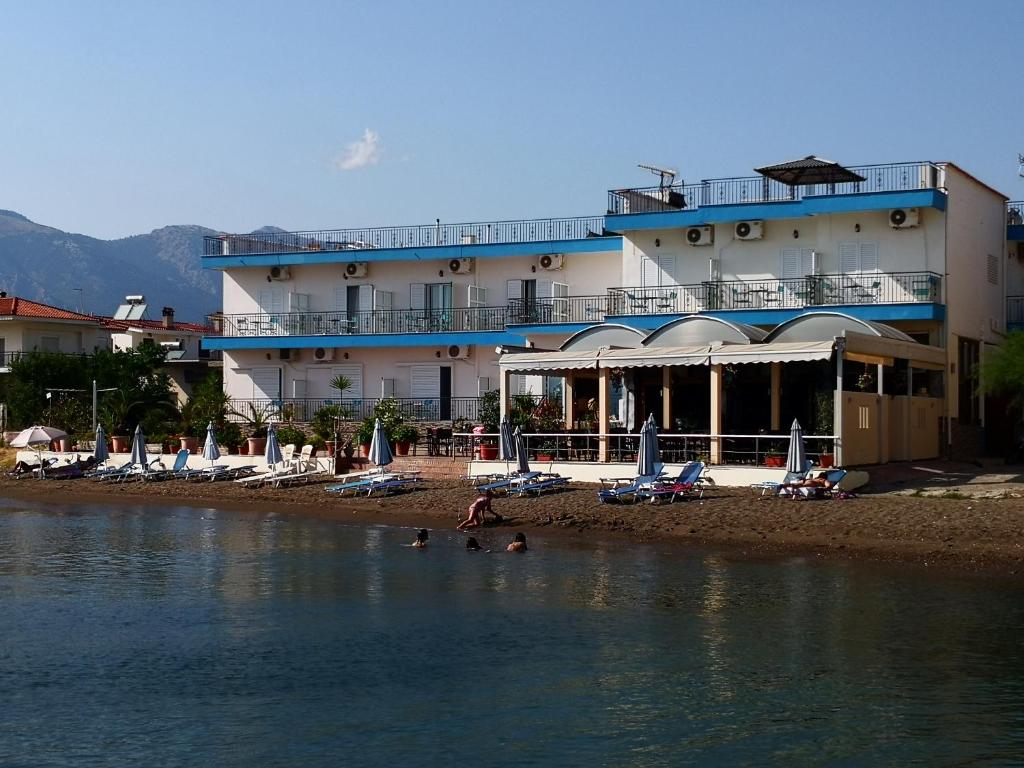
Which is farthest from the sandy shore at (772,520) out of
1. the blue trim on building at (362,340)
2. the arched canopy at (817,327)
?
the blue trim on building at (362,340)

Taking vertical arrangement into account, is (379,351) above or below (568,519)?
above

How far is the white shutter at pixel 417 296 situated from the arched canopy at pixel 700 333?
45.2ft

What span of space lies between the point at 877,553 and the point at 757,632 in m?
6.29

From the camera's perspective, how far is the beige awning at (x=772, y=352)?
28.7 metres

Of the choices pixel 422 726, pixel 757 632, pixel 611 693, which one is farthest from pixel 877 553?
pixel 422 726

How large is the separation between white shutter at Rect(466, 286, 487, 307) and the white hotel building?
0.05 m

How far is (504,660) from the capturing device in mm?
16625

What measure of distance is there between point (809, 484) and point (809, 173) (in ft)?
42.1

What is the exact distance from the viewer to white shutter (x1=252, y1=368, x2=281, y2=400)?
4816 centimetres

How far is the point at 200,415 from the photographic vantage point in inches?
1693

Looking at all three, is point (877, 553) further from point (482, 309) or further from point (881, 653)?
point (482, 309)

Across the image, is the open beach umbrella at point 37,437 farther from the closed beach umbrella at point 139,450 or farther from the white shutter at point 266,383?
the white shutter at point 266,383

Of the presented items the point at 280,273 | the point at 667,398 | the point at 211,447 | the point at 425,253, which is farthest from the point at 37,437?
the point at 667,398

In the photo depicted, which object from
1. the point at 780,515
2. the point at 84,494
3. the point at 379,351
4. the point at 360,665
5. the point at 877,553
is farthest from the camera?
the point at 379,351
